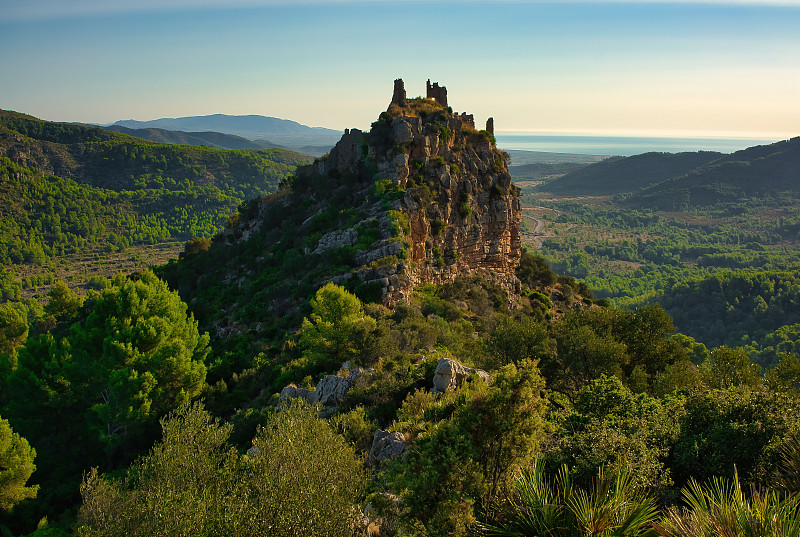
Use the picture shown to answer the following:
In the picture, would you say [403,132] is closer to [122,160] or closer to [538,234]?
[538,234]

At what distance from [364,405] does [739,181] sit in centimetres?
20460

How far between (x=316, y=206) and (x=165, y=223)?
11097cm

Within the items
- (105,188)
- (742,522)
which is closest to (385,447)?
(742,522)

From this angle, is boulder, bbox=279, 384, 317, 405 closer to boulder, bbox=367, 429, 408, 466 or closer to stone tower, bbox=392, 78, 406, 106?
boulder, bbox=367, 429, 408, 466

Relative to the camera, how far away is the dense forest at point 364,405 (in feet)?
30.5

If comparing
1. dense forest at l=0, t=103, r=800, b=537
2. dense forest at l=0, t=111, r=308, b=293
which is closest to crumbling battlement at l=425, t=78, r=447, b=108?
dense forest at l=0, t=103, r=800, b=537

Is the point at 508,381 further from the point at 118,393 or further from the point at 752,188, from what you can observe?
the point at 752,188

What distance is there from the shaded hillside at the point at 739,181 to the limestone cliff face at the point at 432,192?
162 metres

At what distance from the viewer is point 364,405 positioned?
59.1 ft

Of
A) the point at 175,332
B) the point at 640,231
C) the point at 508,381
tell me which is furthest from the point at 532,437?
the point at 640,231

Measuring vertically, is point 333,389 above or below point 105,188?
below

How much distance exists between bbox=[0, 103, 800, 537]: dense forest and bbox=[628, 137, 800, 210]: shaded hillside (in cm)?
12700

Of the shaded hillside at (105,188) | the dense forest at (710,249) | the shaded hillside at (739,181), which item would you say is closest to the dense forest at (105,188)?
the shaded hillside at (105,188)

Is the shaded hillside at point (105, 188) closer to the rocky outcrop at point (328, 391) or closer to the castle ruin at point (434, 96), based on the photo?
the castle ruin at point (434, 96)
